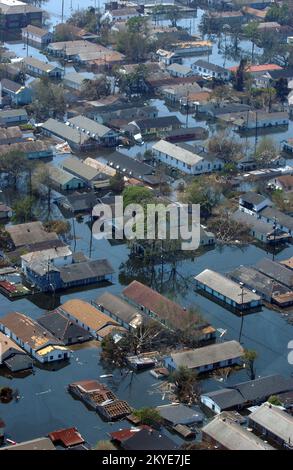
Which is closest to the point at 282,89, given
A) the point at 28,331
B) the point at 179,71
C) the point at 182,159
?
the point at 179,71

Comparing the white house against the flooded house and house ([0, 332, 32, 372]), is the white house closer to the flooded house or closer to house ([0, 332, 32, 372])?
house ([0, 332, 32, 372])

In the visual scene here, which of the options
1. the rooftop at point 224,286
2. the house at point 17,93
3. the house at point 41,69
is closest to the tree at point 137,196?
the rooftop at point 224,286

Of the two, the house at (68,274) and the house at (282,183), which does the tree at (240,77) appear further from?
the house at (68,274)

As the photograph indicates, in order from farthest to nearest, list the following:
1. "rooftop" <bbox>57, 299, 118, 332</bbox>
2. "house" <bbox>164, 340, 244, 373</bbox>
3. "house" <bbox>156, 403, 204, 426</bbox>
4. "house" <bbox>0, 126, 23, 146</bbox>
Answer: "house" <bbox>0, 126, 23, 146</bbox> < "rooftop" <bbox>57, 299, 118, 332</bbox> < "house" <bbox>164, 340, 244, 373</bbox> < "house" <bbox>156, 403, 204, 426</bbox>

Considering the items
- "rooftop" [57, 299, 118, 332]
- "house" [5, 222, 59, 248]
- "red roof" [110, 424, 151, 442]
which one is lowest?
"rooftop" [57, 299, 118, 332]

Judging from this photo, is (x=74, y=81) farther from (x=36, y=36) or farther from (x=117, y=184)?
(x=117, y=184)

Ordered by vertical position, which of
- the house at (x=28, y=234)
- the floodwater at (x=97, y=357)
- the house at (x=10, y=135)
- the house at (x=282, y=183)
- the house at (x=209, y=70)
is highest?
the house at (x=209, y=70)

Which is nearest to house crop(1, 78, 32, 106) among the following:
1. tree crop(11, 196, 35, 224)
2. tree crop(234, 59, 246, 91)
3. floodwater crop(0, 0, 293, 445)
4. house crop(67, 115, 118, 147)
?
house crop(67, 115, 118, 147)

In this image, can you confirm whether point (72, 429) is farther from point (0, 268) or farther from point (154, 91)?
point (154, 91)
